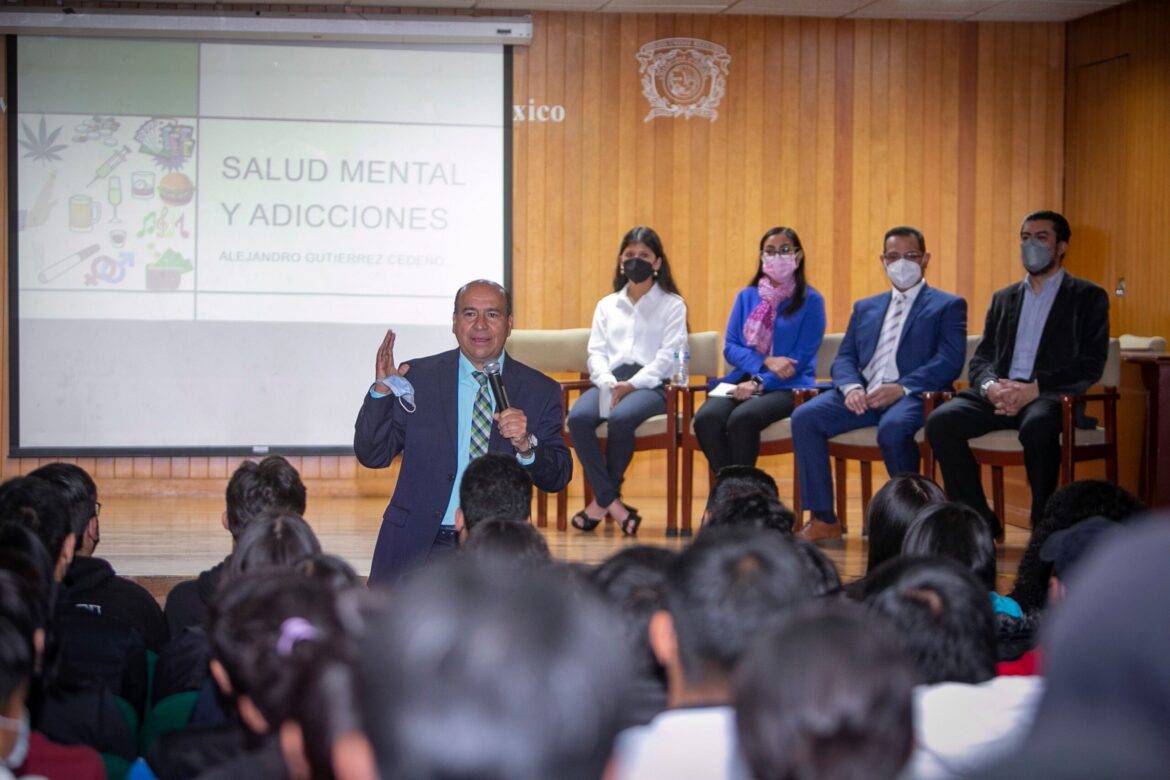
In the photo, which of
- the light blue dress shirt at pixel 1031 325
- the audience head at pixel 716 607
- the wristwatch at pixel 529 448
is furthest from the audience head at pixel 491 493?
the light blue dress shirt at pixel 1031 325

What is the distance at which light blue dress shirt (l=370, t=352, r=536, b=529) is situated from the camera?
364 centimetres

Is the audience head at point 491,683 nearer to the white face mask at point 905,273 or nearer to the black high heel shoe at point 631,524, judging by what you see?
the black high heel shoe at point 631,524

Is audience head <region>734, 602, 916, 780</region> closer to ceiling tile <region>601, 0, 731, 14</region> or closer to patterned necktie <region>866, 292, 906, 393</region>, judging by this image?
patterned necktie <region>866, 292, 906, 393</region>

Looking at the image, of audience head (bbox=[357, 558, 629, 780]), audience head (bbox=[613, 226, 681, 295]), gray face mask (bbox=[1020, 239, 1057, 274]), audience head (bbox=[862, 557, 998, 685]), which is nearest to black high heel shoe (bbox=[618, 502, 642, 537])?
audience head (bbox=[613, 226, 681, 295])

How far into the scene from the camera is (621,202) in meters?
7.23

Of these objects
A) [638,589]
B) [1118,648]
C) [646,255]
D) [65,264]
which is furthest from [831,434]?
[1118,648]

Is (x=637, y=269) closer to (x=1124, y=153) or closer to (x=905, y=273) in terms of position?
(x=905, y=273)

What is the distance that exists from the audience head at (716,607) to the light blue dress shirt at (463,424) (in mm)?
1975

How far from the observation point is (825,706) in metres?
1.07

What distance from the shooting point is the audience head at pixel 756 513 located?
8.94ft

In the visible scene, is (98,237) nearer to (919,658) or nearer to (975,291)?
(975,291)

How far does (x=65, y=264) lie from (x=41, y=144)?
637 mm

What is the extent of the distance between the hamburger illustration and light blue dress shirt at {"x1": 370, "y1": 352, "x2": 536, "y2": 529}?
3851mm

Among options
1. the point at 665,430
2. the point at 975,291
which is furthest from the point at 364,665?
the point at 975,291
